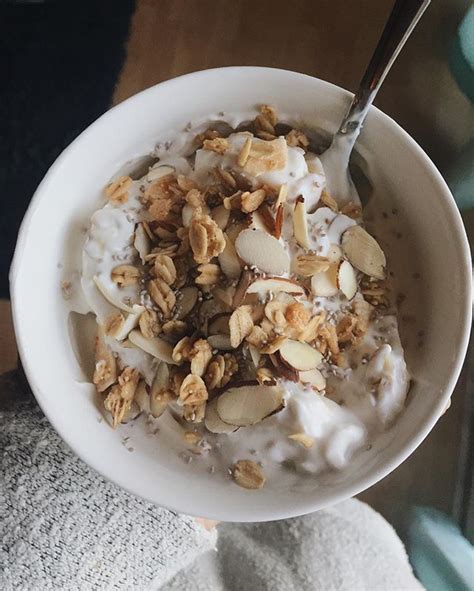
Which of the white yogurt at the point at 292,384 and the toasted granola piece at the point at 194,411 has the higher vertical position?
the white yogurt at the point at 292,384

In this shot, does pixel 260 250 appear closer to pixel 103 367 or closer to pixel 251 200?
pixel 251 200

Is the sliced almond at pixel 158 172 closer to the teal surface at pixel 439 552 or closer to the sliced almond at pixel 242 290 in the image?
the sliced almond at pixel 242 290

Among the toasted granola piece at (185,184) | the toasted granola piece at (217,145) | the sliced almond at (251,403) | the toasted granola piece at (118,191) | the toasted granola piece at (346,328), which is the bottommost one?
the sliced almond at (251,403)

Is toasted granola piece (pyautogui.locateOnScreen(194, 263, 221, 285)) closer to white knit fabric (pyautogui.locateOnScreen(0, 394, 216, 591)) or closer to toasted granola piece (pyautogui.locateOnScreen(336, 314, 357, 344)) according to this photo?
toasted granola piece (pyautogui.locateOnScreen(336, 314, 357, 344))

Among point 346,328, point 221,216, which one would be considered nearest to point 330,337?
point 346,328

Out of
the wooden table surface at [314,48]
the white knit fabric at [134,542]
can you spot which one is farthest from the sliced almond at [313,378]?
the wooden table surface at [314,48]

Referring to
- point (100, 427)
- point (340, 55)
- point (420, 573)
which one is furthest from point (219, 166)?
point (420, 573)

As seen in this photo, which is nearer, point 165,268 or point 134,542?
point 165,268
